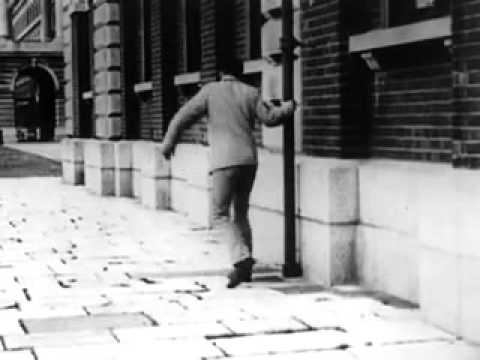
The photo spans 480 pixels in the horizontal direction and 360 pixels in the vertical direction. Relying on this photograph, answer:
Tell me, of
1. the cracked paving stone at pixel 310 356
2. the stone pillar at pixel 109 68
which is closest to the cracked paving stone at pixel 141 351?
the cracked paving stone at pixel 310 356

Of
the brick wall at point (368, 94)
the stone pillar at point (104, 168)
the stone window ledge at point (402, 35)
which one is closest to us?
the stone window ledge at point (402, 35)

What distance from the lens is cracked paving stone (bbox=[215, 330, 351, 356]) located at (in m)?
6.20

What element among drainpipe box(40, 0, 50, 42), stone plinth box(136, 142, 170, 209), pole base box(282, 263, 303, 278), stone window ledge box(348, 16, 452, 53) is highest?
drainpipe box(40, 0, 50, 42)

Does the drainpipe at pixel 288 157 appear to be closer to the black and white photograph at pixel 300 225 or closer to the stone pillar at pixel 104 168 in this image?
the black and white photograph at pixel 300 225

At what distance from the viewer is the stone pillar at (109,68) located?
61.2 ft

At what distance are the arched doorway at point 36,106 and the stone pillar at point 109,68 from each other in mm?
47025

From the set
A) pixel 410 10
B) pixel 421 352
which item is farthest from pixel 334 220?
pixel 421 352

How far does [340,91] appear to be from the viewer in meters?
8.81

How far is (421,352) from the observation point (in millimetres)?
6105

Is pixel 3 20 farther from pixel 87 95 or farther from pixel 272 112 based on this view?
pixel 272 112

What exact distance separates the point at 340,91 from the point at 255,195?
160cm

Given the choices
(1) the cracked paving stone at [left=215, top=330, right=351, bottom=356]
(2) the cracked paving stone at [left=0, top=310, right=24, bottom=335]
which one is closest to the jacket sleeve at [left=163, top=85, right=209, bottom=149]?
(2) the cracked paving stone at [left=0, top=310, right=24, bottom=335]

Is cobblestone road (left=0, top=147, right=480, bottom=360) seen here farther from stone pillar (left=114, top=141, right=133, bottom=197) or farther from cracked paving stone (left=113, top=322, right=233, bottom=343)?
stone pillar (left=114, top=141, right=133, bottom=197)

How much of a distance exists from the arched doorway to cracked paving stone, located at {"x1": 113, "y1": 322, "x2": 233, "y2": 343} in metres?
59.8
